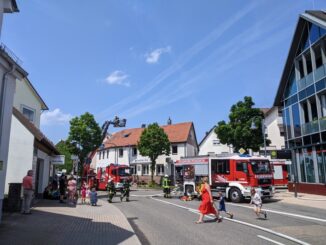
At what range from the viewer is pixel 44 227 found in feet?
34.8

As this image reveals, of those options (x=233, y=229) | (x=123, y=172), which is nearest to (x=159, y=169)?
(x=123, y=172)

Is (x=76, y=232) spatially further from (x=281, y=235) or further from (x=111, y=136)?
(x=111, y=136)

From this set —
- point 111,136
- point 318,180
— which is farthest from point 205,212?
point 111,136

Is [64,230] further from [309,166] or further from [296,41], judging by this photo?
[296,41]

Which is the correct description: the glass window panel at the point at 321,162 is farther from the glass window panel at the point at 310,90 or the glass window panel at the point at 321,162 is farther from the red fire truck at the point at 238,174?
the red fire truck at the point at 238,174

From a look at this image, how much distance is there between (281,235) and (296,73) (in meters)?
21.6

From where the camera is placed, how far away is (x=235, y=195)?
69.6 ft

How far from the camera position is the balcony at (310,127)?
25.3 meters

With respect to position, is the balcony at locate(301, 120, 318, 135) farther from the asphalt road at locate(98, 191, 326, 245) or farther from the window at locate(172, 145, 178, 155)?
the window at locate(172, 145, 178, 155)

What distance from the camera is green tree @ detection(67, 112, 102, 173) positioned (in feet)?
132

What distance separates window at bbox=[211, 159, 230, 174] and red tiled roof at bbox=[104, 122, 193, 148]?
2677 centimetres

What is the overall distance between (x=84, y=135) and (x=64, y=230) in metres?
30.3

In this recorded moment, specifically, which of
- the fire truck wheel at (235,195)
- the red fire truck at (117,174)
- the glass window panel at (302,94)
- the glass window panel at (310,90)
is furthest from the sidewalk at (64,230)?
the glass window panel at (302,94)

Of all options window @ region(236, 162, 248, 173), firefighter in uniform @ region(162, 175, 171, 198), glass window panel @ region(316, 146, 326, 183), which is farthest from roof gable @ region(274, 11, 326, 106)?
firefighter in uniform @ region(162, 175, 171, 198)
